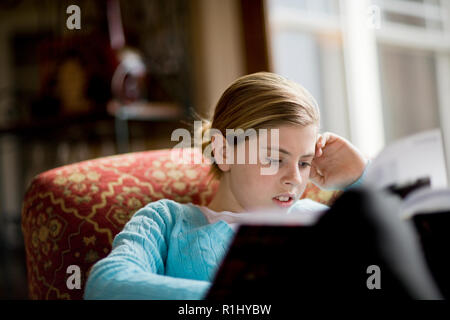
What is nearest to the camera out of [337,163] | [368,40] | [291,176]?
[291,176]

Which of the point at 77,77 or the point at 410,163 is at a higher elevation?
the point at 77,77

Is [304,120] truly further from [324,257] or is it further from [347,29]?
[347,29]

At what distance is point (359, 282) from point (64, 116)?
229cm

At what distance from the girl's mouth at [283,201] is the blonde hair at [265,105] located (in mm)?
118

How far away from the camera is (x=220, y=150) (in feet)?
2.87

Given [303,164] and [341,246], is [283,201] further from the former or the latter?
[341,246]

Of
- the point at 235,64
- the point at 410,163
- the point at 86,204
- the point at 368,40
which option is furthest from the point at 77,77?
the point at 410,163

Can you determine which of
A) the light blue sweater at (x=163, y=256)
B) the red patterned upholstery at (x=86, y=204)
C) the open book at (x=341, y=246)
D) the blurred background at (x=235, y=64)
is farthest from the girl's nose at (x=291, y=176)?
the blurred background at (x=235, y=64)

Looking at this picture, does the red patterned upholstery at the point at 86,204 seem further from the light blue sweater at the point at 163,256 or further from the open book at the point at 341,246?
the open book at the point at 341,246

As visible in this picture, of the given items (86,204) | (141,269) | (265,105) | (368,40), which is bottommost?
(141,269)

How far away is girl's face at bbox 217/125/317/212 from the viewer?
0.78 meters

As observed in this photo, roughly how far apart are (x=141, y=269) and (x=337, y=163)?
1.43 ft

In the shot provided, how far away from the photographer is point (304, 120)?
0.79 m
